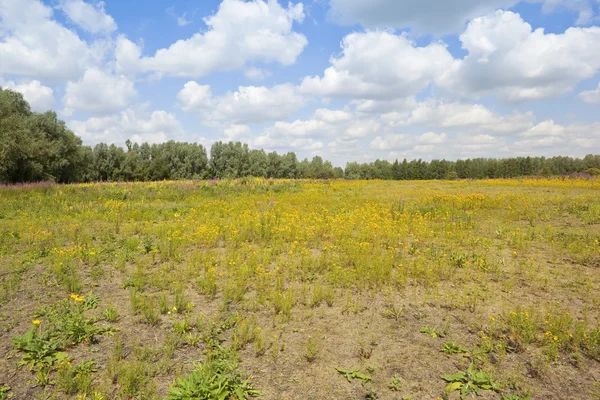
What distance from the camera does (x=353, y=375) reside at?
13.2 ft

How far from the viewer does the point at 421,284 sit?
6.89 m

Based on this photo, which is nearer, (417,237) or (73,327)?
(73,327)

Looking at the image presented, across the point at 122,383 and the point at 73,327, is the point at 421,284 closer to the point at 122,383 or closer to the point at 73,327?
the point at 122,383

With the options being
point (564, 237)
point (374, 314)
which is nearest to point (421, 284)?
point (374, 314)

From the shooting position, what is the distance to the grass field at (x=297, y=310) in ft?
12.9

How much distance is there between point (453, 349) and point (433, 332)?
0.46 m

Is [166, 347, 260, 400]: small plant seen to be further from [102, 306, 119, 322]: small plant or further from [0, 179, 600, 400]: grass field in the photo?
[102, 306, 119, 322]: small plant

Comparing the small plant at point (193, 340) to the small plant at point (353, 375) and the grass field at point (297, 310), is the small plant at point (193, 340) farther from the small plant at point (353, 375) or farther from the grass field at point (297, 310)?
the small plant at point (353, 375)

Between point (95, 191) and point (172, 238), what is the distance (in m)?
12.0

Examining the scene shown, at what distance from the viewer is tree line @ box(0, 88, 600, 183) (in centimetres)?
3481

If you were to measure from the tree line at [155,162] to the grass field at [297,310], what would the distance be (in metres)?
21.3

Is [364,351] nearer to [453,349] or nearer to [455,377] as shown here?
[455,377]

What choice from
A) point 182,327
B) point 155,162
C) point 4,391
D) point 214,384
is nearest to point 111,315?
point 182,327

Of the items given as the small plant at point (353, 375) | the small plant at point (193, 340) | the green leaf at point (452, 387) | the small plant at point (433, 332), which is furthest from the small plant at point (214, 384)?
the small plant at point (433, 332)
